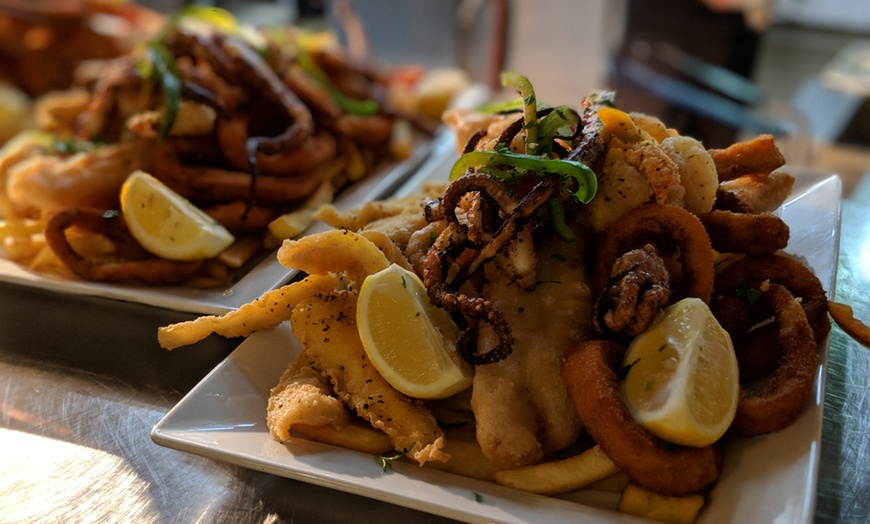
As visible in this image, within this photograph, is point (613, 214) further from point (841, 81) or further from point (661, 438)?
point (841, 81)

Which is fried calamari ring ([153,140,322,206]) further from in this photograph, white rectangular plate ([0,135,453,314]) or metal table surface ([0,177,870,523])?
metal table surface ([0,177,870,523])

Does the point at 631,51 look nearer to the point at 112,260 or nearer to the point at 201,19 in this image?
the point at 201,19

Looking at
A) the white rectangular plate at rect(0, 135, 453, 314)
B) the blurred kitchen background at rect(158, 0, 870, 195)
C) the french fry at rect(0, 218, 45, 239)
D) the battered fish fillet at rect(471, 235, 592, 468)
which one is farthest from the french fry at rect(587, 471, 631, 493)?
the blurred kitchen background at rect(158, 0, 870, 195)

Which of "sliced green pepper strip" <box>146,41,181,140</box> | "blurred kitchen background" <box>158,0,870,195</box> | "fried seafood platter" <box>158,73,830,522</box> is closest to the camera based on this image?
"fried seafood platter" <box>158,73,830,522</box>

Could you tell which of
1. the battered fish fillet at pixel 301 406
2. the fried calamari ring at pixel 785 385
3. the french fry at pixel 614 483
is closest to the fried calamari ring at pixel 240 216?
the battered fish fillet at pixel 301 406

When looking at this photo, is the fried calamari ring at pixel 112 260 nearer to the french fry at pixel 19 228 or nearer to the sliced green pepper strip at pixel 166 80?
the french fry at pixel 19 228

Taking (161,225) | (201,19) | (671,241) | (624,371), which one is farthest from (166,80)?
(624,371)

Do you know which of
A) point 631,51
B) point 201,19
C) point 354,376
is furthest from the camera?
point 631,51
